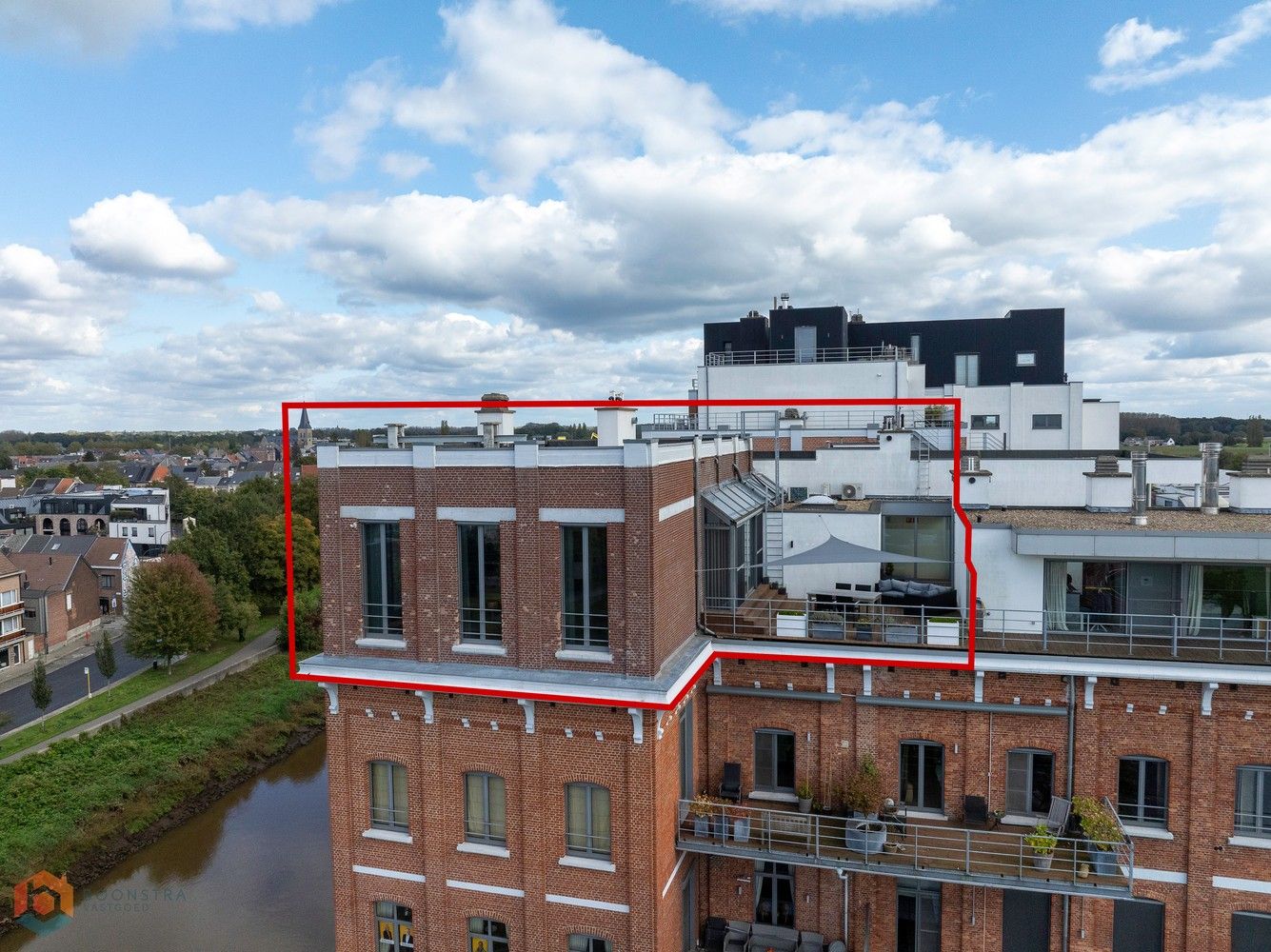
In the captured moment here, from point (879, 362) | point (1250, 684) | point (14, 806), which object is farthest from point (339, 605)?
point (879, 362)

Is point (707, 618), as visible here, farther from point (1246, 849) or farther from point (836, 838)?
point (1246, 849)

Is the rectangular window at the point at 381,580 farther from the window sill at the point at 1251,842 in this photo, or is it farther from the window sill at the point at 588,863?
→ the window sill at the point at 1251,842

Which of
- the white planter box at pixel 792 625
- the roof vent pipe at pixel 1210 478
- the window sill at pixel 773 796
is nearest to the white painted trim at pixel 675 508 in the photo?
the white planter box at pixel 792 625

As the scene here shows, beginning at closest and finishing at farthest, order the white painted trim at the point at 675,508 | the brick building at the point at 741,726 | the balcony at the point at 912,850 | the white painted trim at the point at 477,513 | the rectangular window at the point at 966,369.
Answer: the balcony at the point at 912,850
the brick building at the point at 741,726
the white painted trim at the point at 675,508
the white painted trim at the point at 477,513
the rectangular window at the point at 966,369

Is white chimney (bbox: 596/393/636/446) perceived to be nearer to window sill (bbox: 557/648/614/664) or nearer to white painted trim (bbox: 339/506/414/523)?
white painted trim (bbox: 339/506/414/523)

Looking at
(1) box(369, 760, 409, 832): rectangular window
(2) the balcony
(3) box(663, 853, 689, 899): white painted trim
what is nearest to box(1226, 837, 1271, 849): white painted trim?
(2) the balcony

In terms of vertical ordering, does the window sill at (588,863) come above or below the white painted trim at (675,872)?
above
